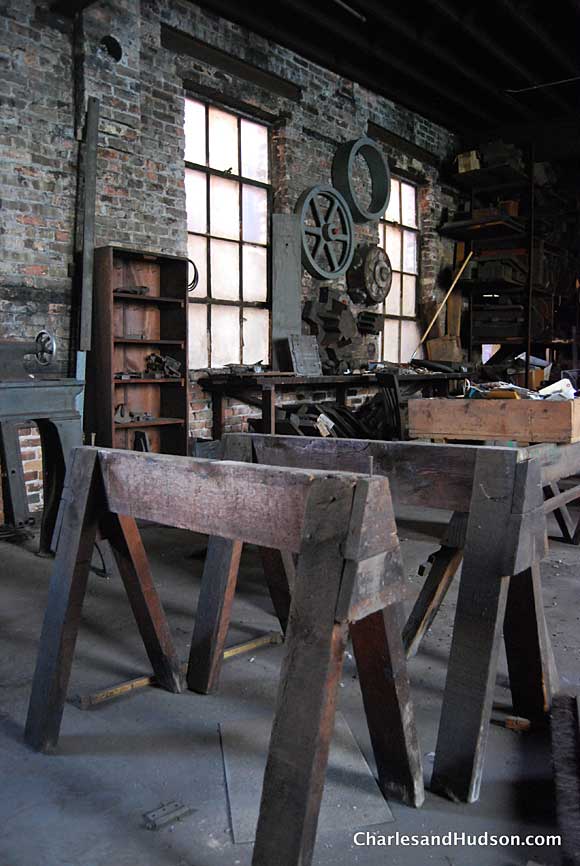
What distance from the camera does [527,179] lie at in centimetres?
823

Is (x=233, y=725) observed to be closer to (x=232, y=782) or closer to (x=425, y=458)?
(x=232, y=782)

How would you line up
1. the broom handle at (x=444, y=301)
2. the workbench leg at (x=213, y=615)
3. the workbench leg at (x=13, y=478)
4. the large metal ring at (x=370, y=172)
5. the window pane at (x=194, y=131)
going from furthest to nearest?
1. the broom handle at (x=444, y=301)
2. the large metal ring at (x=370, y=172)
3. the window pane at (x=194, y=131)
4. the workbench leg at (x=13, y=478)
5. the workbench leg at (x=213, y=615)

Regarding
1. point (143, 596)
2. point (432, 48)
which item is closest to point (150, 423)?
point (143, 596)

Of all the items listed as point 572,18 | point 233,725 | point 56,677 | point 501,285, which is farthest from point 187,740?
point 501,285

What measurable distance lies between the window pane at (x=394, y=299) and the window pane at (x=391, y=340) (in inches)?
4.1

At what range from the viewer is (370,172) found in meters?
7.26

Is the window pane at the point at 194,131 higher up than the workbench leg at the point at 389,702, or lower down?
higher up

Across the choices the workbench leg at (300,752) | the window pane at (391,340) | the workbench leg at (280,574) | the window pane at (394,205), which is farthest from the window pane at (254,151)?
the workbench leg at (300,752)

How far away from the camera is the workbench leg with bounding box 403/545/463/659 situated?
7.17 ft

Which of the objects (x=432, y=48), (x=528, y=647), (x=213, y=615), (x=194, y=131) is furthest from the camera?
(x=432, y=48)

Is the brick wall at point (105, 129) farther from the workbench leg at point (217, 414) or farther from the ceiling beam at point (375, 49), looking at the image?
the ceiling beam at point (375, 49)

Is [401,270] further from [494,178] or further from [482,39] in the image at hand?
[482,39]

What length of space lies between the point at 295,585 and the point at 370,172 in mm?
6809

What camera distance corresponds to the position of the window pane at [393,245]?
777 centimetres
